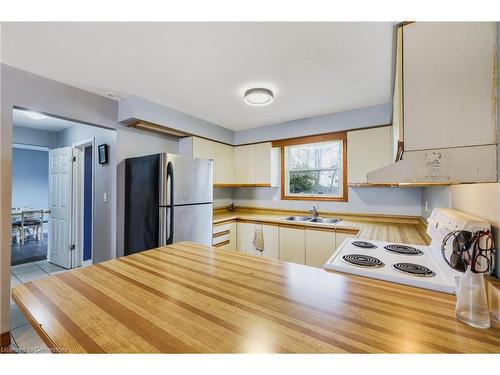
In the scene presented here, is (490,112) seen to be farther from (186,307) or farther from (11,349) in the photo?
(11,349)

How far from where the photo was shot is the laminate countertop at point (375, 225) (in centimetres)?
197

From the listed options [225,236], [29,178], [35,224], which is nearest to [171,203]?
[225,236]

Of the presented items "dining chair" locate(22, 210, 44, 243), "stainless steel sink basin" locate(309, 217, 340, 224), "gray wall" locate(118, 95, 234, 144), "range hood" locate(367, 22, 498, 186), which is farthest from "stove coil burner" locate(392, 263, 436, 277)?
"dining chair" locate(22, 210, 44, 243)

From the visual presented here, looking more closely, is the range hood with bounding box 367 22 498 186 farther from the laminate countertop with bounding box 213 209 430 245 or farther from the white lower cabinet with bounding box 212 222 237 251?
the white lower cabinet with bounding box 212 222 237 251

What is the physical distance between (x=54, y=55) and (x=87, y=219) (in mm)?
2677

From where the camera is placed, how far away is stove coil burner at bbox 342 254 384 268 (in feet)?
3.81

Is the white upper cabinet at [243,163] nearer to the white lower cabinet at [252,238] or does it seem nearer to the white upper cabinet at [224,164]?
the white upper cabinet at [224,164]

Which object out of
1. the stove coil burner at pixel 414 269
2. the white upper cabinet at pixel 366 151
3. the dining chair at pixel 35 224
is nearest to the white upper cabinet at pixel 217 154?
A: the white upper cabinet at pixel 366 151

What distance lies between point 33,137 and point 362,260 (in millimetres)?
5594

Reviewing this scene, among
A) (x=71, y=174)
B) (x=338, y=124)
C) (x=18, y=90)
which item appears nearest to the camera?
(x=18, y=90)

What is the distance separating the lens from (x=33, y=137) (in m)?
4.01

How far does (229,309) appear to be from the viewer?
0.73m

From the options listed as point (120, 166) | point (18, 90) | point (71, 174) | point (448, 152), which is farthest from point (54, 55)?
point (448, 152)

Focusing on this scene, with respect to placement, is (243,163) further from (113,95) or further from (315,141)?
(113,95)
